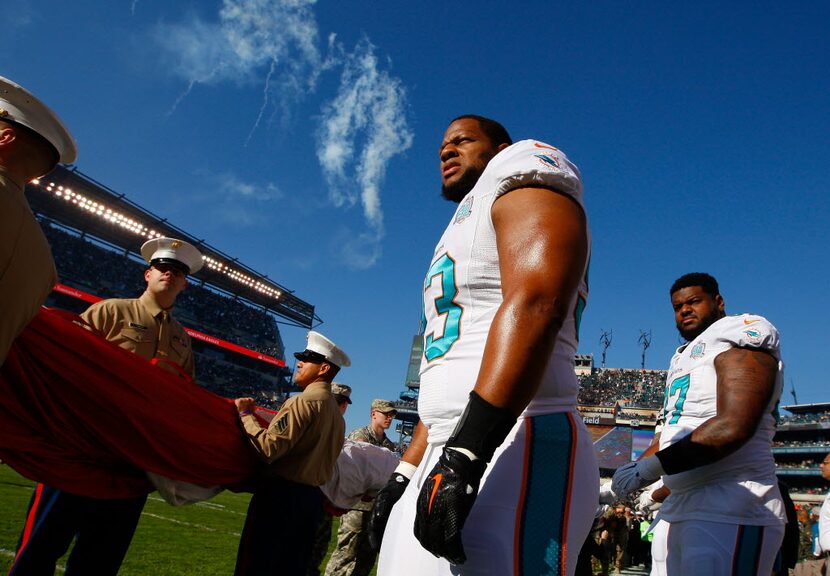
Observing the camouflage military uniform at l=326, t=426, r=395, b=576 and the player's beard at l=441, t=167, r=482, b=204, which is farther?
the camouflage military uniform at l=326, t=426, r=395, b=576

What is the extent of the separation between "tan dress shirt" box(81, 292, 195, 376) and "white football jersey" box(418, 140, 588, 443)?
2.66 meters

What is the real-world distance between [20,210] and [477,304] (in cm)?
169

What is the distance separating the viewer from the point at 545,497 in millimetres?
1261

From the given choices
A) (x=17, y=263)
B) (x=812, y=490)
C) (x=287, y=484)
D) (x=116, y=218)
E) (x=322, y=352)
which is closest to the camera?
(x=17, y=263)

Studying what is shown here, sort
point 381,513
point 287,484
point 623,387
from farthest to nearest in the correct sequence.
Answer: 1. point 623,387
2. point 287,484
3. point 381,513

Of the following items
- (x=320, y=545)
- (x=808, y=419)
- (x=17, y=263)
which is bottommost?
(x=320, y=545)

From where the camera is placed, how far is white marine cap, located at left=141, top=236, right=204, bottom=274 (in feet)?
12.8

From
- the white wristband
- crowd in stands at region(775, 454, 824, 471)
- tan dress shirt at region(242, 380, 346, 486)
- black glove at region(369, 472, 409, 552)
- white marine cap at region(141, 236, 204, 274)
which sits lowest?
black glove at region(369, 472, 409, 552)

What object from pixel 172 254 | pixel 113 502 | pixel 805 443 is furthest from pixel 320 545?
pixel 805 443

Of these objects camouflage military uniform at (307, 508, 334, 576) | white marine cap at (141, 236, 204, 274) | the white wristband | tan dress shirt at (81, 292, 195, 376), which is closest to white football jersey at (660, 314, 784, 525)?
the white wristband

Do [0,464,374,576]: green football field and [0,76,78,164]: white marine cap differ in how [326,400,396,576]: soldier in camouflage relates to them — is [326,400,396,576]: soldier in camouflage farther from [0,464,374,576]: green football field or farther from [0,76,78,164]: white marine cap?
[0,76,78,164]: white marine cap

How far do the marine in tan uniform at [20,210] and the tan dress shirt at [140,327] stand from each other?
4.69 ft

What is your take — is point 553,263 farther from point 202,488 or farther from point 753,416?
point 202,488

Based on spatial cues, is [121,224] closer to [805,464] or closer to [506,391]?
[506,391]
